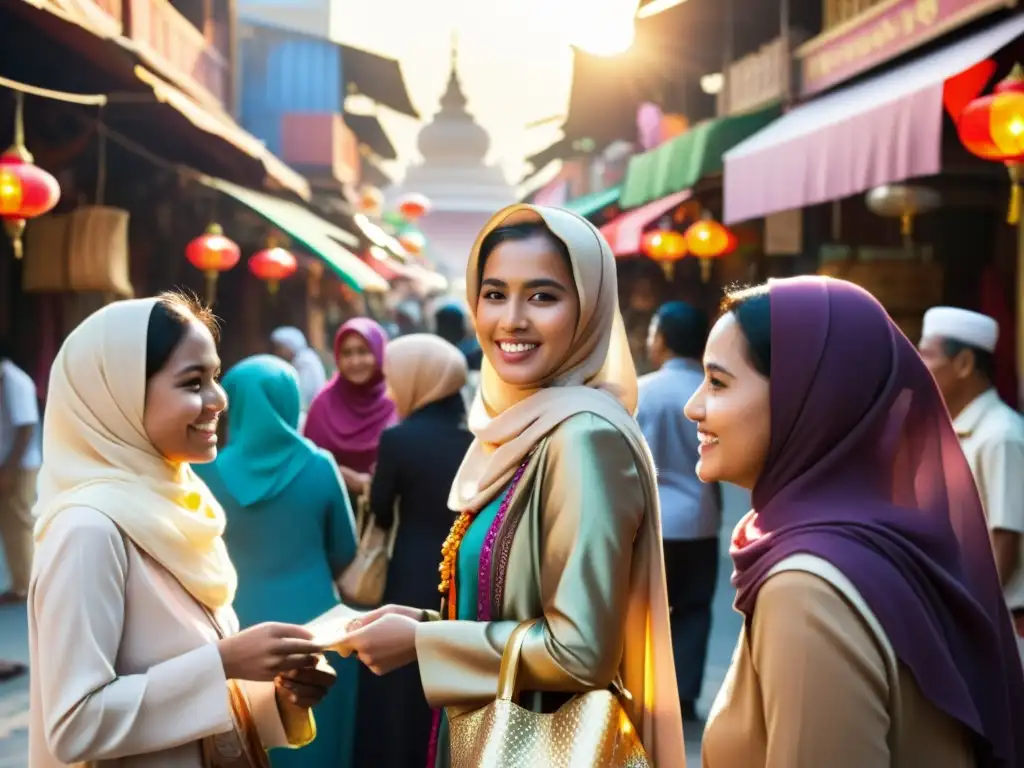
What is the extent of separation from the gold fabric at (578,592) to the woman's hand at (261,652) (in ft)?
0.80

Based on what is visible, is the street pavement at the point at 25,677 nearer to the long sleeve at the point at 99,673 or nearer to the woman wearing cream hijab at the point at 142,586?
the woman wearing cream hijab at the point at 142,586

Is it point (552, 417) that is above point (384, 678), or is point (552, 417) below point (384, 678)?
above

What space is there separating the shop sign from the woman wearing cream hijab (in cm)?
599

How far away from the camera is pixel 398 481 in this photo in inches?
156

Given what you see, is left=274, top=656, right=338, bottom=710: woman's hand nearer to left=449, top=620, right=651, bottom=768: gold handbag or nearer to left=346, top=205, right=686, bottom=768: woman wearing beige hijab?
left=346, top=205, right=686, bottom=768: woman wearing beige hijab

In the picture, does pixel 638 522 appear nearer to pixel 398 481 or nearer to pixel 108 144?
pixel 398 481

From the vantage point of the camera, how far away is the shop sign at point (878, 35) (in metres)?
7.31

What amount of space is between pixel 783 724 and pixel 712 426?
1.53 ft

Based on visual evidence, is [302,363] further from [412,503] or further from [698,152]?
[412,503]

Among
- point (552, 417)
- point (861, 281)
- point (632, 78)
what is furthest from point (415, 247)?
point (552, 417)

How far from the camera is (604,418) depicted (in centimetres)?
210

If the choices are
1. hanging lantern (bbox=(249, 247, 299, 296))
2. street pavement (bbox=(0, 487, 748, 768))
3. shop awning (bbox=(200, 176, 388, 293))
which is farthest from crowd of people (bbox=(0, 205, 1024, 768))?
hanging lantern (bbox=(249, 247, 299, 296))

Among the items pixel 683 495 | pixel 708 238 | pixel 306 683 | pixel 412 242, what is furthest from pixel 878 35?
pixel 412 242

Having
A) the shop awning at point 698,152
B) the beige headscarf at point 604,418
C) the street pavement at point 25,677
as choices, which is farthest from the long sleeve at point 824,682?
the shop awning at point 698,152
